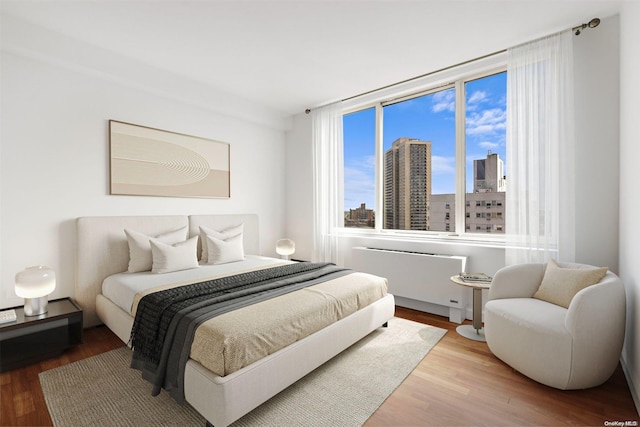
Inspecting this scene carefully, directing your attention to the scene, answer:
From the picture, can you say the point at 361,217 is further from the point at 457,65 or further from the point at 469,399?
the point at 469,399

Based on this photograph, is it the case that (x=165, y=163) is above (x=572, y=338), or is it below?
above

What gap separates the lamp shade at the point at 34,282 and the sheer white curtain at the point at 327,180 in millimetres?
3028

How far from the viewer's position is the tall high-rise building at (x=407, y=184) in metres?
3.93

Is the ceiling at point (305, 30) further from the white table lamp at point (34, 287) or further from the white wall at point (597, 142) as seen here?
the white table lamp at point (34, 287)

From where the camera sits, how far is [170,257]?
3.05 meters

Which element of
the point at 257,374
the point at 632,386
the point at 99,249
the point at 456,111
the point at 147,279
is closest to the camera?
the point at 257,374

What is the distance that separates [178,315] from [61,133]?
90.9 inches

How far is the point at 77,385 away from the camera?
2.07 m

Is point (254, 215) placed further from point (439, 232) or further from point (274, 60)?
point (439, 232)

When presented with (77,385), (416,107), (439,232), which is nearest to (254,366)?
(77,385)

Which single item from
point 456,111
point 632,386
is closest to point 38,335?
point 632,386

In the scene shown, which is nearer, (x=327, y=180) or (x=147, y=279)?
(x=147, y=279)

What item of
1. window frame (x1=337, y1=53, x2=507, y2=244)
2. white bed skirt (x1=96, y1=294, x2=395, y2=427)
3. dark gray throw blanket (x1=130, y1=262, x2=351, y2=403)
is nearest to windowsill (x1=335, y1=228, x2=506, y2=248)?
window frame (x1=337, y1=53, x2=507, y2=244)

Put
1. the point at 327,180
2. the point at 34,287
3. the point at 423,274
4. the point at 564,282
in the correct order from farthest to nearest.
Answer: the point at 327,180 < the point at 423,274 < the point at 34,287 < the point at 564,282
